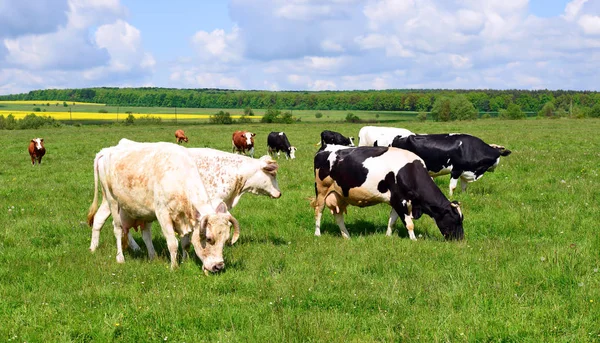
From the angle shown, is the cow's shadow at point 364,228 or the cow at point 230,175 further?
the cow's shadow at point 364,228

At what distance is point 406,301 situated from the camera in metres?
6.74

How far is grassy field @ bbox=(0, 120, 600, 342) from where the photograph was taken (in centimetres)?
593

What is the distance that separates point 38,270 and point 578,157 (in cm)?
2114

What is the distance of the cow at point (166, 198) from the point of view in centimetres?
791

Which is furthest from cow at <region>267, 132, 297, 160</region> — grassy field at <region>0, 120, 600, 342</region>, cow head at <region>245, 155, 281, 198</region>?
cow head at <region>245, 155, 281, 198</region>

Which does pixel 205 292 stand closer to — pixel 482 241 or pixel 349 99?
pixel 482 241

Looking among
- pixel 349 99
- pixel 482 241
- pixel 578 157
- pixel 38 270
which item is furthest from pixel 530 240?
pixel 349 99

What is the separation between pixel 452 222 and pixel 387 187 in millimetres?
1409

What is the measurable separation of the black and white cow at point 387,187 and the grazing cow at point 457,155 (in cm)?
537

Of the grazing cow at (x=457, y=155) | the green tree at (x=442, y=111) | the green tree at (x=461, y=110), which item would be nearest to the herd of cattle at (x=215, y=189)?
the grazing cow at (x=457, y=155)

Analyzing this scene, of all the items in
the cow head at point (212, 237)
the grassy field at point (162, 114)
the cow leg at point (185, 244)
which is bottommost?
the grassy field at point (162, 114)

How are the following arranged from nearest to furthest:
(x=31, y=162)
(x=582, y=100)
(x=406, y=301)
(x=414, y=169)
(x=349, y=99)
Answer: (x=406, y=301)
(x=414, y=169)
(x=31, y=162)
(x=582, y=100)
(x=349, y=99)

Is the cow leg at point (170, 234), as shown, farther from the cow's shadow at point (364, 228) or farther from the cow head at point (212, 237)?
the cow's shadow at point (364, 228)

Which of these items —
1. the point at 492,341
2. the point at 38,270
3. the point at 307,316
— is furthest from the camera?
the point at 38,270
